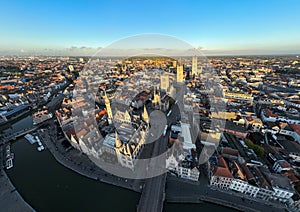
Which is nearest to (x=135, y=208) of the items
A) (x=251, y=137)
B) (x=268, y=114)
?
(x=251, y=137)

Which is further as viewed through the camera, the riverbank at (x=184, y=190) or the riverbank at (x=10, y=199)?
the riverbank at (x=184, y=190)

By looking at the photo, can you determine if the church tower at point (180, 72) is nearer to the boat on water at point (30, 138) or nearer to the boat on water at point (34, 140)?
the boat on water at point (34, 140)

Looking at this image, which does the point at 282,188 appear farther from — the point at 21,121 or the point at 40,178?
the point at 21,121

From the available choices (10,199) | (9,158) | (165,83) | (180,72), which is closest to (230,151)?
(10,199)

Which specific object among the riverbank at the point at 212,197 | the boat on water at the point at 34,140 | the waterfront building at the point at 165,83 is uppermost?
the waterfront building at the point at 165,83

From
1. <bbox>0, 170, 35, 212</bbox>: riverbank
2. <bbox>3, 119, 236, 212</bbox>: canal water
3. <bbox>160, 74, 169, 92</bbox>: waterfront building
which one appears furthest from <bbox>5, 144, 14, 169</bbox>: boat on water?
<bbox>160, 74, 169, 92</bbox>: waterfront building

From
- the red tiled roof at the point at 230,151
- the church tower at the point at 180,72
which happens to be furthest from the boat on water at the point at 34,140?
the church tower at the point at 180,72
